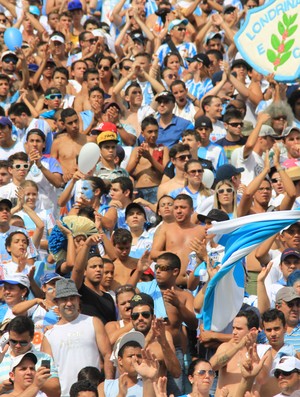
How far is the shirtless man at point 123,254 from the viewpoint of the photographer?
14.5 metres

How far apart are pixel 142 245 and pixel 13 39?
19.1 feet

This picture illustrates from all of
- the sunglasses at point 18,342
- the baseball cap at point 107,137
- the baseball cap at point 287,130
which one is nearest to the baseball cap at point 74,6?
the baseball cap at point 107,137

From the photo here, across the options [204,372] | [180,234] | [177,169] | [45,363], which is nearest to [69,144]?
[177,169]

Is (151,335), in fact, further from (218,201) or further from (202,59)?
(202,59)

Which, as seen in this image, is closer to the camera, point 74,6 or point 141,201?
point 141,201

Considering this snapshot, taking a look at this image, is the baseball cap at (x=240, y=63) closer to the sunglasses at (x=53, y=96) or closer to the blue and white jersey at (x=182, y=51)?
the blue and white jersey at (x=182, y=51)

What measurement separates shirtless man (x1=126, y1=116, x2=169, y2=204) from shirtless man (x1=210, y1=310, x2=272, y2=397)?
436 centimetres

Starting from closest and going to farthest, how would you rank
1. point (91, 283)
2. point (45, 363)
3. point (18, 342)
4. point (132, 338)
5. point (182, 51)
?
1. point (45, 363)
2. point (132, 338)
3. point (18, 342)
4. point (91, 283)
5. point (182, 51)

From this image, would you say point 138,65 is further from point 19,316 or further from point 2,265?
point 19,316

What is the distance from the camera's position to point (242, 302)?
13125 mm

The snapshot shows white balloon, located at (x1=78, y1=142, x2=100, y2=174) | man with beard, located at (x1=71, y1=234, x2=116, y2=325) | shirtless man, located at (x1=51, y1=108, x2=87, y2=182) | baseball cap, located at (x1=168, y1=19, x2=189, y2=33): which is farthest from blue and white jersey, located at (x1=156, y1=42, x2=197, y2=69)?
man with beard, located at (x1=71, y1=234, x2=116, y2=325)

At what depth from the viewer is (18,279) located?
13797 millimetres

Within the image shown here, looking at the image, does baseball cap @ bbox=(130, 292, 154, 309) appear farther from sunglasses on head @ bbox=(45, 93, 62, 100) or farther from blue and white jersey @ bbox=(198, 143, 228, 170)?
sunglasses on head @ bbox=(45, 93, 62, 100)

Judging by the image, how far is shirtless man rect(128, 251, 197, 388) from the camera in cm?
1330
